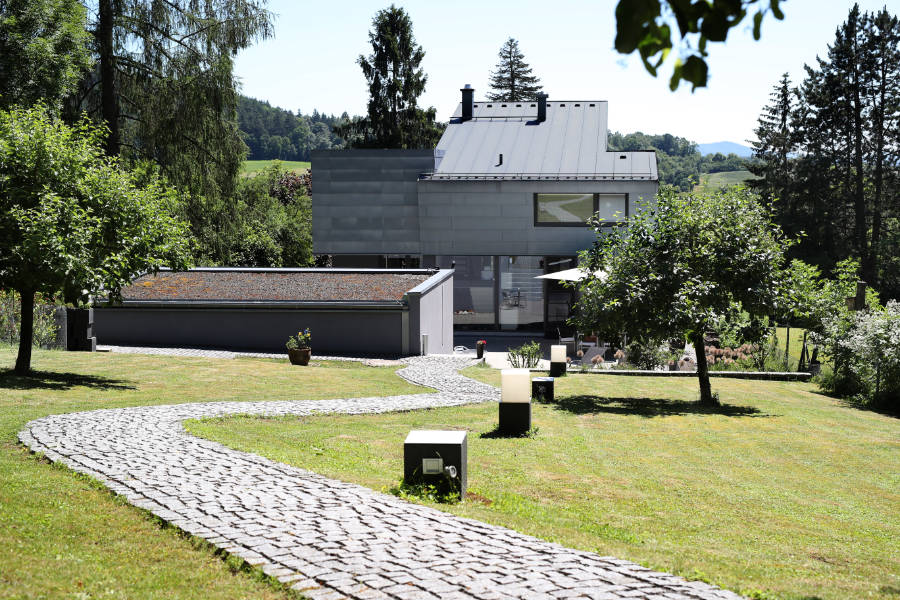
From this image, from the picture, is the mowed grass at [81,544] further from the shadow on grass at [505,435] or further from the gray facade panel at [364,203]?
the gray facade panel at [364,203]

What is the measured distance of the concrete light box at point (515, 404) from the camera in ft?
42.5

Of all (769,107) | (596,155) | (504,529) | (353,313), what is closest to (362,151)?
(596,155)

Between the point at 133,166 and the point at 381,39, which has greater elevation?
the point at 381,39

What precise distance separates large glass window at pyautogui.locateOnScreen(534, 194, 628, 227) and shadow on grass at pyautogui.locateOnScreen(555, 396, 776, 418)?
1980cm

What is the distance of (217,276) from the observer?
1130 inches

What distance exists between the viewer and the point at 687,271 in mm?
17500

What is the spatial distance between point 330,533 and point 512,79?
7053cm

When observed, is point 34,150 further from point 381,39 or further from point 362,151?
point 381,39

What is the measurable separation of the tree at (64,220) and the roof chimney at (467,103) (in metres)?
30.5

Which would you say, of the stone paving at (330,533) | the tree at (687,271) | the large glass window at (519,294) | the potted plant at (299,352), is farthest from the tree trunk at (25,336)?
the large glass window at (519,294)

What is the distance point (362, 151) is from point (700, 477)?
3100cm

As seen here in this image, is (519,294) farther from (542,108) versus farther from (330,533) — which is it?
(330,533)

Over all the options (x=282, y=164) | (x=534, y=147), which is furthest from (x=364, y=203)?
(x=282, y=164)

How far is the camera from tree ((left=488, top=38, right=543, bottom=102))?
238ft
